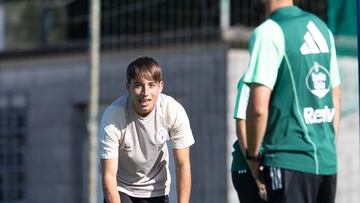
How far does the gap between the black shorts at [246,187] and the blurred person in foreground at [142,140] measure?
1.76 ft

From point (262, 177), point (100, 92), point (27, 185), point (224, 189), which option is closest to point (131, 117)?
point (262, 177)

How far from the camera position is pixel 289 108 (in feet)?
19.1

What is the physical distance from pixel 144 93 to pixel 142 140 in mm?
321

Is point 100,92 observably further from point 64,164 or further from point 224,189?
point 224,189

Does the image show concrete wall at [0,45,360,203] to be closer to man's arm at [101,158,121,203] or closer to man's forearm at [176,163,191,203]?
man's forearm at [176,163,191,203]

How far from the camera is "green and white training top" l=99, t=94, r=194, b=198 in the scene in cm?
701

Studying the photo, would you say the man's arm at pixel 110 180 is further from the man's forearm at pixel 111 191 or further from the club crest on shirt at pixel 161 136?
the club crest on shirt at pixel 161 136

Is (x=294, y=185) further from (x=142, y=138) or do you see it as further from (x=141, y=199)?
(x=141, y=199)

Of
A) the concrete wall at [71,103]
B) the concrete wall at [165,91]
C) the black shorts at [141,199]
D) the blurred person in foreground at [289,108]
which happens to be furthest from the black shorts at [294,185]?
the concrete wall at [71,103]

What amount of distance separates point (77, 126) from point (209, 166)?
2.33 meters

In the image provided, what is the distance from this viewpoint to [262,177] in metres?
5.96

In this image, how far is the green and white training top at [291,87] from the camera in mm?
5770

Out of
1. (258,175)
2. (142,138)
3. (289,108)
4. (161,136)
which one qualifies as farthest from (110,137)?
(289,108)

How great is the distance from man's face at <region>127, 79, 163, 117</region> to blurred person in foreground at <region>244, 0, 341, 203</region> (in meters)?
1.13
